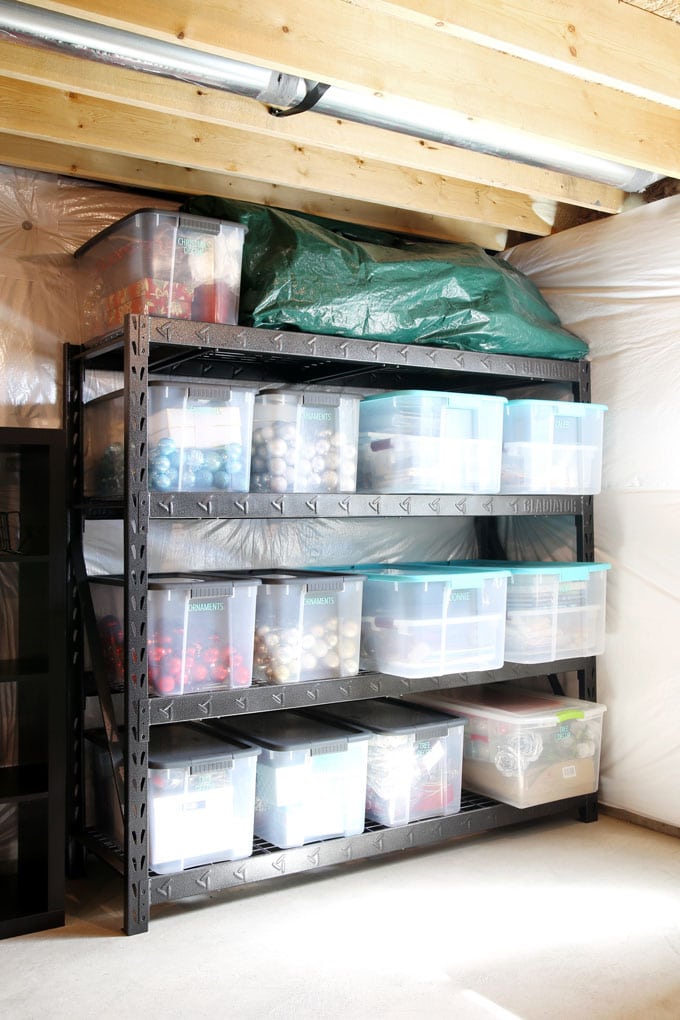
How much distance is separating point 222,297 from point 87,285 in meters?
0.63

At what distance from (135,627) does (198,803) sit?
633 mm

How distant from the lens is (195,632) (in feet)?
10.3

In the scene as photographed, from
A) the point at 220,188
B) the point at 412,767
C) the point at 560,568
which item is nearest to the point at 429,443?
the point at 560,568

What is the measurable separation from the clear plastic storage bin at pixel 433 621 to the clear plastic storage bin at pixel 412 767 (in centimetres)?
26

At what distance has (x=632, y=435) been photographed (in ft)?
13.1

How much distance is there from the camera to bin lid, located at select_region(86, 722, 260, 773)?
A: 3.12 meters

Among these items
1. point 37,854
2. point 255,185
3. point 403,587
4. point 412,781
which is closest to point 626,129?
point 255,185

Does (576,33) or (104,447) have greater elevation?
(576,33)

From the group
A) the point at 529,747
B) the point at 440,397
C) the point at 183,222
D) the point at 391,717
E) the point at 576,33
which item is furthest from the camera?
the point at 391,717

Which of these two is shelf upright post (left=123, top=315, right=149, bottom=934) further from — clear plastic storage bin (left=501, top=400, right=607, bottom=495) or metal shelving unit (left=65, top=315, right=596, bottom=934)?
clear plastic storage bin (left=501, top=400, right=607, bottom=495)

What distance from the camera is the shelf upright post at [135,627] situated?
9.71 ft

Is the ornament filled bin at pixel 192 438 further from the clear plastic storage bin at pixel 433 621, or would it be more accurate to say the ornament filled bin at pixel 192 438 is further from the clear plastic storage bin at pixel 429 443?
the clear plastic storage bin at pixel 433 621

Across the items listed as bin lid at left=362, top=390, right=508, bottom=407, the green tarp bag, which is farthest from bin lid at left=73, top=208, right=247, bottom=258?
bin lid at left=362, top=390, right=508, bottom=407

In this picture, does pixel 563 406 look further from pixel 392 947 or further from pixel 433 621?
pixel 392 947
